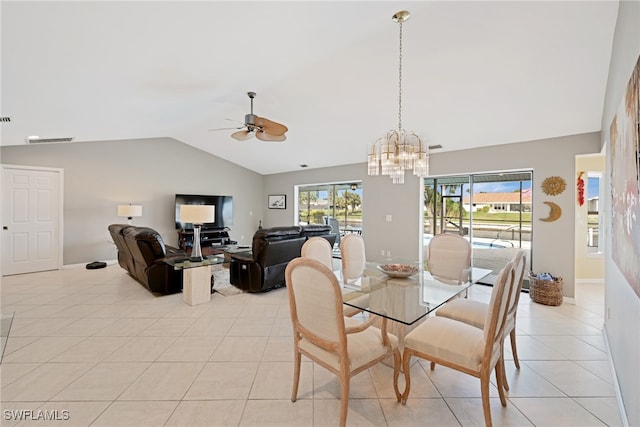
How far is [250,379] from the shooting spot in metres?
2.11

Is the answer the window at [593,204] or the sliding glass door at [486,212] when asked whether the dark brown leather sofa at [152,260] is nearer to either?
the sliding glass door at [486,212]

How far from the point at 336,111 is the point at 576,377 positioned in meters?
4.11

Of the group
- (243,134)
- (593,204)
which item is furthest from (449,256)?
(593,204)

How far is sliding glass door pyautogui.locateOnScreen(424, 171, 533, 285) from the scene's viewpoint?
4.55m

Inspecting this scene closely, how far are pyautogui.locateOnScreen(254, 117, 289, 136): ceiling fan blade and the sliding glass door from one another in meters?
3.22

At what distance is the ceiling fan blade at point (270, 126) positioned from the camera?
365 cm

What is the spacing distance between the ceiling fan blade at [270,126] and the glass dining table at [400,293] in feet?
7.20

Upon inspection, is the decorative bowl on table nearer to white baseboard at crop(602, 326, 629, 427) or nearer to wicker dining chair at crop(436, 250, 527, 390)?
wicker dining chair at crop(436, 250, 527, 390)

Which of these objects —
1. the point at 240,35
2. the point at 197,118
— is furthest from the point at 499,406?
the point at 197,118

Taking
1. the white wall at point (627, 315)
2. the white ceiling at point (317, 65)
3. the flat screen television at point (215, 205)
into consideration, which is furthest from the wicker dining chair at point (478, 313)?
the flat screen television at point (215, 205)

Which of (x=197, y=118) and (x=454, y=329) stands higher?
(x=197, y=118)

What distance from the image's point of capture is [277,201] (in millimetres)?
8625

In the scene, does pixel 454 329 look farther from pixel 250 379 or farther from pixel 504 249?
pixel 504 249

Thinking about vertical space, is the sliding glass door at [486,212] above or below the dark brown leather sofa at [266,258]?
above
